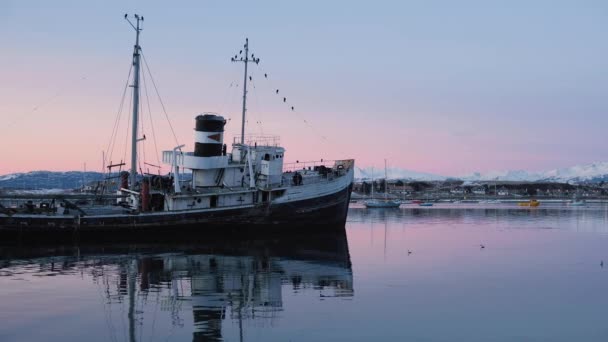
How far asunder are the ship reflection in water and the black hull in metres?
2.07

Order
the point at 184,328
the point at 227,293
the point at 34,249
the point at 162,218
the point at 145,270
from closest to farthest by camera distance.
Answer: the point at 184,328
the point at 227,293
the point at 145,270
the point at 34,249
the point at 162,218

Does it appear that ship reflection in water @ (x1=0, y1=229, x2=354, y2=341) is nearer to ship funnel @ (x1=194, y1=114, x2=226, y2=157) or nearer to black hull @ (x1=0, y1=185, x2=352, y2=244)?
black hull @ (x1=0, y1=185, x2=352, y2=244)

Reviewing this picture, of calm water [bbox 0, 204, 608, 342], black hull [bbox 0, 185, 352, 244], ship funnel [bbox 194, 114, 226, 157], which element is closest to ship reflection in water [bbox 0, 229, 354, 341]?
calm water [bbox 0, 204, 608, 342]

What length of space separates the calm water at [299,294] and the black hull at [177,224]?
5.65 feet

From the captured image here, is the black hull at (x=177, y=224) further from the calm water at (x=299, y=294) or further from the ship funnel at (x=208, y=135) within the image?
the ship funnel at (x=208, y=135)

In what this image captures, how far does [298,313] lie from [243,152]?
25.8 m

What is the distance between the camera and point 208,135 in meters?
40.5

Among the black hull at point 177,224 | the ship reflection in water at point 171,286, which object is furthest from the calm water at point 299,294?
the black hull at point 177,224

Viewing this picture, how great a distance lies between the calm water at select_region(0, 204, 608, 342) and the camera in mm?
15789

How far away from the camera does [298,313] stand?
17.8 meters

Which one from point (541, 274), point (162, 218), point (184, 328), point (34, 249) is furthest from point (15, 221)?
point (541, 274)

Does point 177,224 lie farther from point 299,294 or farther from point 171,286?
point 299,294

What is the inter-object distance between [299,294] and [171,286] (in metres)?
4.53

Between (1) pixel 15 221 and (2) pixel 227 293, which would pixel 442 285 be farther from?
(1) pixel 15 221
